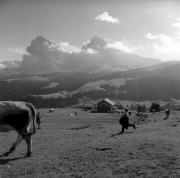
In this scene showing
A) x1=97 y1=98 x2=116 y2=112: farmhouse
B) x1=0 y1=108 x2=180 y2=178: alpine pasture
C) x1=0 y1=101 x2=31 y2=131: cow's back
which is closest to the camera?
x1=0 y1=108 x2=180 y2=178: alpine pasture

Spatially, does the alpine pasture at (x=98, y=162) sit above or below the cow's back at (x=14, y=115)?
below

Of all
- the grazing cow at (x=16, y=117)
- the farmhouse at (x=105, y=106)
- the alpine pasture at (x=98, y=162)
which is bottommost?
the farmhouse at (x=105, y=106)

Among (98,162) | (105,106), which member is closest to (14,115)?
(98,162)

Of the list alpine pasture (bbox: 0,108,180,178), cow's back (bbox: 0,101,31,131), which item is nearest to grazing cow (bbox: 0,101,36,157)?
cow's back (bbox: 0,101,31,131)

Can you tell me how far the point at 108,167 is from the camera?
46.0ft

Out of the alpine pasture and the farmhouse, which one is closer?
the alpine pasture

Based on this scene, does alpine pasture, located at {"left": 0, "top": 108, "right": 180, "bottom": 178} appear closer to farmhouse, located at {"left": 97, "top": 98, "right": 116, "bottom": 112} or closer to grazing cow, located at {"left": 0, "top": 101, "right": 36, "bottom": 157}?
grazing cow, located at {"left": 0, "top": 101, "right": 36, "bottom": 157}

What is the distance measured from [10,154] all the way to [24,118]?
2.83 metres

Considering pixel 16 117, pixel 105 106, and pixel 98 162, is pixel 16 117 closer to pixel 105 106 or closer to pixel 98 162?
pixel 98 162

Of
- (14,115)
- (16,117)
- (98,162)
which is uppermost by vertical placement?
(14,115)

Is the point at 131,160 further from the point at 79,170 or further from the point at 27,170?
the point at 27,170

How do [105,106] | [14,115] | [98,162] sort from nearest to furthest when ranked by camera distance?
1. [98,162]
2. [14,115]
3. [105,106]

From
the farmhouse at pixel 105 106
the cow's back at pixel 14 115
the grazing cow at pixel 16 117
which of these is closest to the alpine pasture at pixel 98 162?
the grazing cow at pixel 16 117

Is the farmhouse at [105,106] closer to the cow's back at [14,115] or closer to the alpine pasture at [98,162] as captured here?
the alpine pasture at [98,162]
